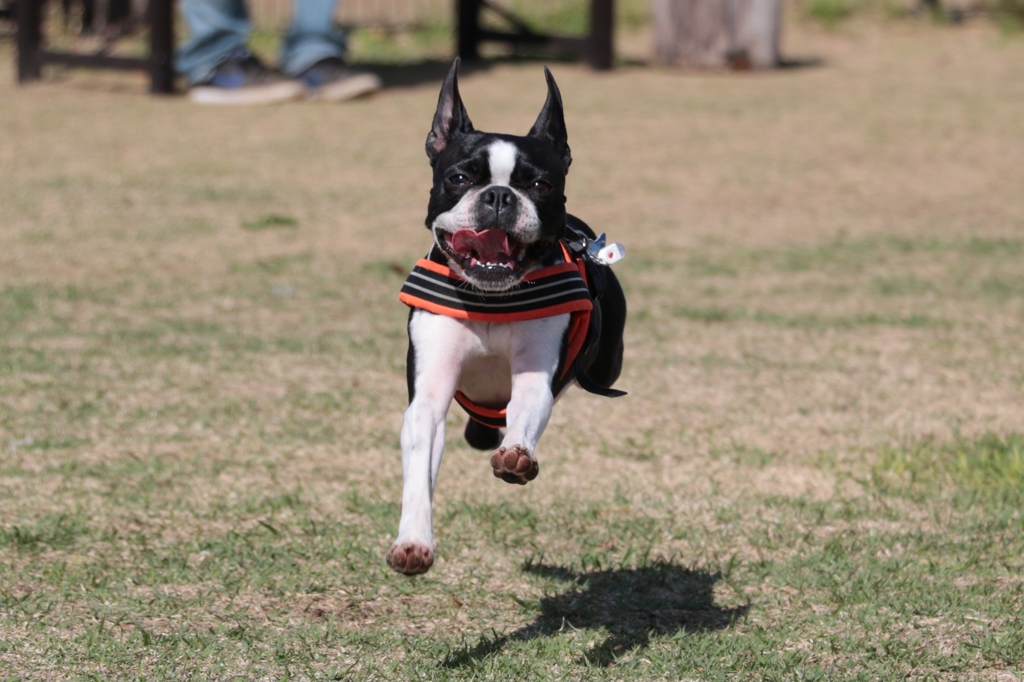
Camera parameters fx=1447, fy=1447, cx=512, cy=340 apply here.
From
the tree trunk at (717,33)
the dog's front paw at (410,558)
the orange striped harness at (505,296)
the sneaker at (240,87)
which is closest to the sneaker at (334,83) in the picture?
the sneaker at (240,87)

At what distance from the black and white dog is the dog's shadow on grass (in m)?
0.65

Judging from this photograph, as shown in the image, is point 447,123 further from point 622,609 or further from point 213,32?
point 213,32

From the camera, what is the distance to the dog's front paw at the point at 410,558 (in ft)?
10.6

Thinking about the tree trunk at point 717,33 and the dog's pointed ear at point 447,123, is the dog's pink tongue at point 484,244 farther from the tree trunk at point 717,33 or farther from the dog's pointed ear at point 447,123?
the tree trunk at point 717,33

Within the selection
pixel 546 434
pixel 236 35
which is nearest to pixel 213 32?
pixel 236 35

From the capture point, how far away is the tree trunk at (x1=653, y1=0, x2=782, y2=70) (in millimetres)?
13609

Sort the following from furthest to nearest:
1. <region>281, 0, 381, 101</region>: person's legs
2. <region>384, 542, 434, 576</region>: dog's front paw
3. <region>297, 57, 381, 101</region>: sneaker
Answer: <region>297, 57, 381, 101</region>: sneaker, <region>281, 0, 381, 101</region>: person's legs, <region>384, 542, 434, 576</region>: dog's front paw

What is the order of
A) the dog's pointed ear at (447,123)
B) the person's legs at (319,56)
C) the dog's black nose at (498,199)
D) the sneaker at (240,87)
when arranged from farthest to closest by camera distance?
the sneaker at (240,87)
the person's legs at (319,56)
the dog's pointed ear at (447,123)
the dog's black nose at (498,199)

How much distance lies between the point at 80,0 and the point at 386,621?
571 inches

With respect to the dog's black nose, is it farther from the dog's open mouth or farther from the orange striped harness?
the orange striped harness

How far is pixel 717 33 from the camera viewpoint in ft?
45.6

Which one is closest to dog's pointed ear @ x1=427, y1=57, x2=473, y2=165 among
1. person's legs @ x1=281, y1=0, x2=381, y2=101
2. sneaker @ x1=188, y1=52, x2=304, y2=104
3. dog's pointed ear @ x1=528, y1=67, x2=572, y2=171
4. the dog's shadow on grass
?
dog's pointed ear @ x1=528, y1=67, x2=572, y2=171

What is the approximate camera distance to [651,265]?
28.5 ft

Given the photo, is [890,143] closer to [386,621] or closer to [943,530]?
[943,530]
